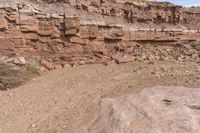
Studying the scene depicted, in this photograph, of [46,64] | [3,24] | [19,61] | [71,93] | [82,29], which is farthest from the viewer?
[82,29]

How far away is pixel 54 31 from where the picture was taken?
13016 millimetres

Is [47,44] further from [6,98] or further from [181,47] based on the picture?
[181,47]

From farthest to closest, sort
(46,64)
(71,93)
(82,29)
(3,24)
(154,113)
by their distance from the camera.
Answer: (82,29), (46,64), (3,24), (71,93), (154,113)

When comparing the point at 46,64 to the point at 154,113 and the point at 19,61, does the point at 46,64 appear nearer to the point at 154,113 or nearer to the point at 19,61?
the point at 19,61

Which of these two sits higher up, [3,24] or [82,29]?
[3,24]

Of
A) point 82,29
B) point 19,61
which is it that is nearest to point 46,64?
point 19,61

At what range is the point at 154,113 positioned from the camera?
572 centimetres

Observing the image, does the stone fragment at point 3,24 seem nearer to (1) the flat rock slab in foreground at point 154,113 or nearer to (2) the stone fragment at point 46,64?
(2) the stone fragment at point 46,64

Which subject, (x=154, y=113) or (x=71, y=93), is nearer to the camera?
(x=154, y=113)

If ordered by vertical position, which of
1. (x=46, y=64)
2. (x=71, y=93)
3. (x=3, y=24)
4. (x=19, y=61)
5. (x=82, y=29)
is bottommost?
(x=71, y=93)

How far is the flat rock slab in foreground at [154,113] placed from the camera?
17.3ft

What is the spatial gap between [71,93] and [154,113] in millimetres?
4068

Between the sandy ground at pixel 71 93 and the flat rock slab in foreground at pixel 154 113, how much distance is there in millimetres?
812

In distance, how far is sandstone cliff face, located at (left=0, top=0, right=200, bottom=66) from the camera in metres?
12.1
